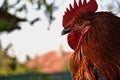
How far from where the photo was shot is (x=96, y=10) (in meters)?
3.69

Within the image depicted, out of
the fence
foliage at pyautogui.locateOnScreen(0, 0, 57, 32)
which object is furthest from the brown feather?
the fence

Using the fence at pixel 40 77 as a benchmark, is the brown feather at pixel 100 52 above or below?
above

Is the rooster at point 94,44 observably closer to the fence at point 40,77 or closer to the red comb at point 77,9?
the red comb at point 77,9

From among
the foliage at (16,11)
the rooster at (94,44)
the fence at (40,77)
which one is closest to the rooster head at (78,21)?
the rooster at (94,44)

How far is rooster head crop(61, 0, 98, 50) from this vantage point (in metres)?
3.54

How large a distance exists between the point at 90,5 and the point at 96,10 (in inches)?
2.6

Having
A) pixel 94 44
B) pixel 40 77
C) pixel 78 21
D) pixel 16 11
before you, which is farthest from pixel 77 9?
pixel 40 77

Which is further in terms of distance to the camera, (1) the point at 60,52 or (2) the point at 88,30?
(1) the point at 60,52

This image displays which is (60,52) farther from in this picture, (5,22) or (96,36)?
(96,36)

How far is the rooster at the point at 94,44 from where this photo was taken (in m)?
3.34

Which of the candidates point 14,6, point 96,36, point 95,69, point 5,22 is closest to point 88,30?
point 96,36

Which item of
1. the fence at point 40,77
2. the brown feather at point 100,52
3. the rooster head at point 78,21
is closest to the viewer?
the brown feather at point 100,52

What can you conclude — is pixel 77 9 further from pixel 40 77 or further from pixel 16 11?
pixel 40 77

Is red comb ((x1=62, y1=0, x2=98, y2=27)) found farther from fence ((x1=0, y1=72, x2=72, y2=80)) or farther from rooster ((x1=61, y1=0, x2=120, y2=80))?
fence ((x1=0, y1=72, x2=72, y2=80))
